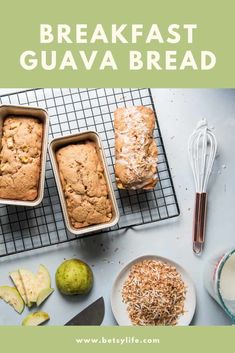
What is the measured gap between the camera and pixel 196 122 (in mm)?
2080

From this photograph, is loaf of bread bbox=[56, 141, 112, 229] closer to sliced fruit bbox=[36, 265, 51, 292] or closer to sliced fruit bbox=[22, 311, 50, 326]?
sliced fruit bbox=[36, 265, 51, 292]

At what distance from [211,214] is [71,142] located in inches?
25.8

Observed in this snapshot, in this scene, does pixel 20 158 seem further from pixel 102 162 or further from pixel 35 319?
pixel 35 319

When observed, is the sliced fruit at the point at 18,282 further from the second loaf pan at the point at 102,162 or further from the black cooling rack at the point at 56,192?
the second loaf pan at the point at 102,162

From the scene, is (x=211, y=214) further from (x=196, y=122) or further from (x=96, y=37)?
(x=96, y=37)

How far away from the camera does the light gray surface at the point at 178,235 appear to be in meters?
2.02

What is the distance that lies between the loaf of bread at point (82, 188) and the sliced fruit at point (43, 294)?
0.33 metres

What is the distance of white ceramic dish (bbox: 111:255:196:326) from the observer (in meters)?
2.00

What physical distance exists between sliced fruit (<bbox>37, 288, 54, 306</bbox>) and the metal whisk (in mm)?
609

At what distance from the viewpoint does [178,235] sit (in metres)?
2.05

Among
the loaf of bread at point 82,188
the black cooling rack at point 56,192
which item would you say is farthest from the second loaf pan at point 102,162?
the black cooling rack at point 56,192

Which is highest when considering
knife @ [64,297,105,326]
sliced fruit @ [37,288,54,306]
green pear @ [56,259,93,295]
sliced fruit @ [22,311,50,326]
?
green pear @ [56,259,93,295]

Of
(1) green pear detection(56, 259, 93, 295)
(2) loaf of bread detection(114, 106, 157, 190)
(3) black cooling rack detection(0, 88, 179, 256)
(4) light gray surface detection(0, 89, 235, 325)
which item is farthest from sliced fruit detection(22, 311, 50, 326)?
(2) loaf of bread detection(114, 106, 157, 190)

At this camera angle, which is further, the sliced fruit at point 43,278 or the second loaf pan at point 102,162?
the sliced fruit at point 43,278
